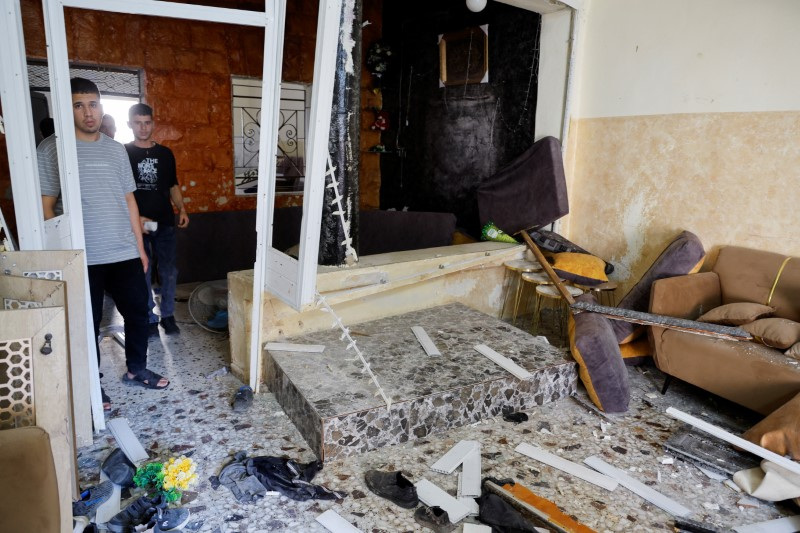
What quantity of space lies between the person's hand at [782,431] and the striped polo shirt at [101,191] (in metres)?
3.40

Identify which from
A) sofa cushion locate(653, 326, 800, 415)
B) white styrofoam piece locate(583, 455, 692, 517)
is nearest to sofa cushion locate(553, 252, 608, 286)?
sofa cushion locate(653, 326, 800, 415)

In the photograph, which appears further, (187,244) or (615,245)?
(187,244)

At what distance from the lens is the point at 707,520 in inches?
87.4

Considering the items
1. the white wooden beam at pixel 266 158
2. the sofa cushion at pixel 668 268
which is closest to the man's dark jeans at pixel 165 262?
the white wooden beam at pixel 266 158

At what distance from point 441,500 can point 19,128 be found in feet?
8.25

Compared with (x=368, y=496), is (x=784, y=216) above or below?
above

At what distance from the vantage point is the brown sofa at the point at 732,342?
2787 millimetres

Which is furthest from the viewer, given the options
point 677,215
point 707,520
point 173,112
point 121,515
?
point 173,112

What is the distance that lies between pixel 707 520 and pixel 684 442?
0.57m

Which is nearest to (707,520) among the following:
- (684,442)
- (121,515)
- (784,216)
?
→ (684,442)

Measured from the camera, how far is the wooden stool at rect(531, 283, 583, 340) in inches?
153

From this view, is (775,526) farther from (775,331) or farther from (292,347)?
(292,347)

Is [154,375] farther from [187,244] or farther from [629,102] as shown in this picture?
[629,102]

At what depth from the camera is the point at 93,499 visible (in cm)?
214
